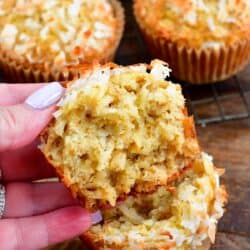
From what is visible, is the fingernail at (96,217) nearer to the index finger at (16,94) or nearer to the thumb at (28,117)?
the thumb at (28,117)

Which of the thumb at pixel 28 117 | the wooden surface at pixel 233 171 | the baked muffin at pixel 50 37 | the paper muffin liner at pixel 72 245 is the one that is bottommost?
the paper muffin liner at pixel 72 245

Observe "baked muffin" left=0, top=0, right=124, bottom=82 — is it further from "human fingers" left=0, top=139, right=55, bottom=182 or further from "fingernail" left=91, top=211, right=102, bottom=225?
"fingernail" left=91, top=211, right=102, bottom=225

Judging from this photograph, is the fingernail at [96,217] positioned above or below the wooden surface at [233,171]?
above

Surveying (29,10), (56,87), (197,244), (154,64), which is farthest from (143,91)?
(29,10)

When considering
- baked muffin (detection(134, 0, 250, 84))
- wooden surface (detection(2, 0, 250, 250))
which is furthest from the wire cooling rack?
baked muffin (detection(134, 0, 250, 84))

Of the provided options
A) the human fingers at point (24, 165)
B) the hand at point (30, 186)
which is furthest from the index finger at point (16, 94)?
the human fingers at point (24, 165)

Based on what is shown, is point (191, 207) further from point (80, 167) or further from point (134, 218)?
point (80, 167)

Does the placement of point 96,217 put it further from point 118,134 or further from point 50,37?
point 50,37
